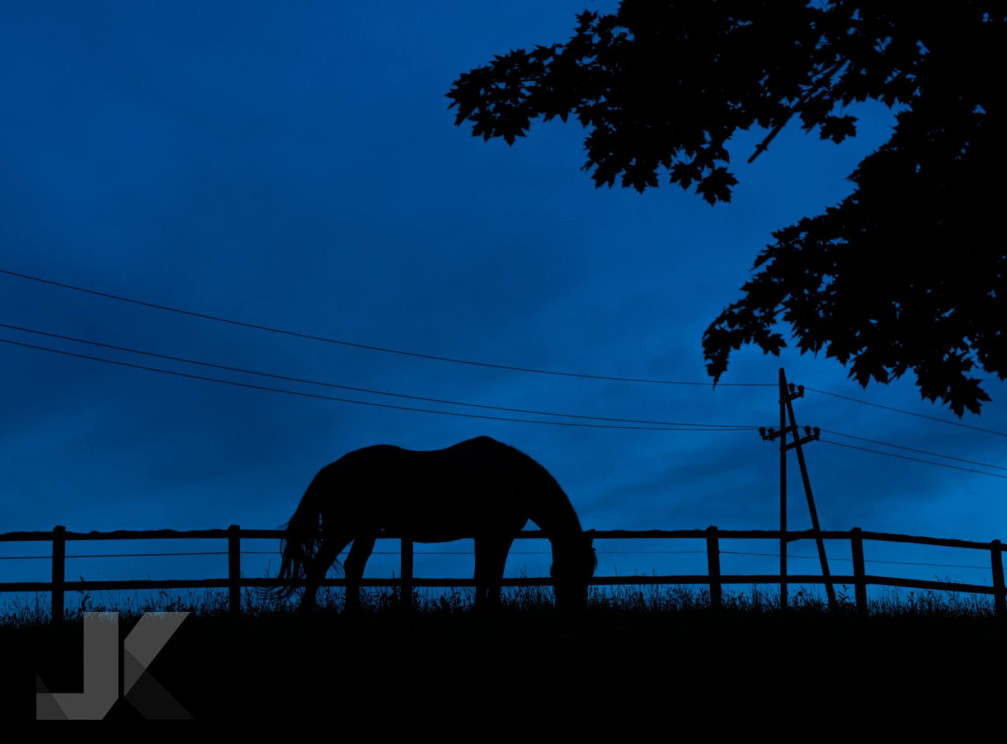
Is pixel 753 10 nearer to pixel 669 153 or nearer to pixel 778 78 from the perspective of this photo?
pixel 778 78

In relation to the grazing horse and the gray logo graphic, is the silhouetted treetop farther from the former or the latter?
the gray logo graphic

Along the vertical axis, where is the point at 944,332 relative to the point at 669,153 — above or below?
below

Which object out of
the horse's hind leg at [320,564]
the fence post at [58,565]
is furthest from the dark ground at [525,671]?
the fence post at [58,565]

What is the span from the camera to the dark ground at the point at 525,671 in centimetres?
625

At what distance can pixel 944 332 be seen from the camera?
31.3 ft

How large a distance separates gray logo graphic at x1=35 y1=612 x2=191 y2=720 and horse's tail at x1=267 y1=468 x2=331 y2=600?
3838 millimetres

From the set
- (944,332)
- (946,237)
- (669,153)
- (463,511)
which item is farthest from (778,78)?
(463,511)

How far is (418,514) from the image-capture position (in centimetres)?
1189

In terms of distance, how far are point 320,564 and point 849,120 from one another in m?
7.80

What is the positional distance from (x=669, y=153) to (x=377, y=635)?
16.6 ft

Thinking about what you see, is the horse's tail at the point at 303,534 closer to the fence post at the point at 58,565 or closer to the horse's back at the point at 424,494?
the horse's back at the point at 424,494

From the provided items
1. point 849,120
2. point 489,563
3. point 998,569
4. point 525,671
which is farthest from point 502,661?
point 998,569

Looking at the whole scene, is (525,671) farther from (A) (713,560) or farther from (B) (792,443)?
(B) (792,443)

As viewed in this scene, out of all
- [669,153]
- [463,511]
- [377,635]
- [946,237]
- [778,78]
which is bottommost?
[377,635]
